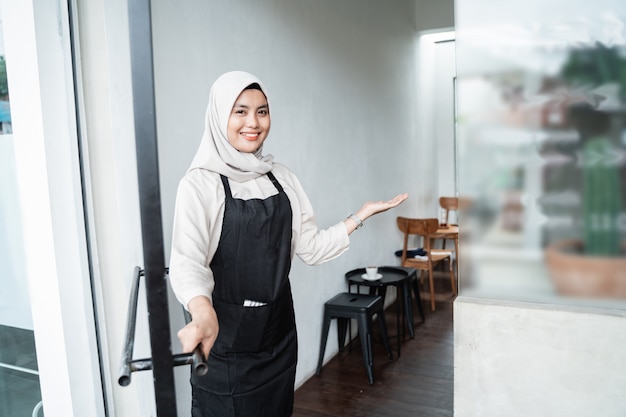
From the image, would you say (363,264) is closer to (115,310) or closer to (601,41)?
(115,310)

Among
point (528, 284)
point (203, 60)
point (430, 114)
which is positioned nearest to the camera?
point (528, 284)

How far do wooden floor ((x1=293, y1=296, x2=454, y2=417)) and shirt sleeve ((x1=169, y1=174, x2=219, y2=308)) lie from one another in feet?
5.35

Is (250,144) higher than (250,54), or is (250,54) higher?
(250,54)

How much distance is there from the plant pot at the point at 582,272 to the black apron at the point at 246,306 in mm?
779

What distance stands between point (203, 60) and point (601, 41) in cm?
153

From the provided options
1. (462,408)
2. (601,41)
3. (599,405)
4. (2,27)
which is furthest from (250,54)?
(599,405)

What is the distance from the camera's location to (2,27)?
5.09ft

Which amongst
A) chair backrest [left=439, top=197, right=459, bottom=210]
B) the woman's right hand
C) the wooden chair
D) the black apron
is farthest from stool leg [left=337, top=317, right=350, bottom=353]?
chair backrest [left=439, top=197, right=459, bottom=210]

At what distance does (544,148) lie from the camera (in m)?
1.28

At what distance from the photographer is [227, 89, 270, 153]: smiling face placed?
140cm

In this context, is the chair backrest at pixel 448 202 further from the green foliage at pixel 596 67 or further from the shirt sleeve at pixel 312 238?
the green foliage at pixel 596 67

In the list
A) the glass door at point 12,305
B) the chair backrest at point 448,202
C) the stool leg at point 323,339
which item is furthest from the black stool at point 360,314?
the chair backrest at point 448,202

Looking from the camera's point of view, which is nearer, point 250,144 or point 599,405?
point 599,405

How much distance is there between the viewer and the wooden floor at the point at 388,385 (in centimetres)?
258
